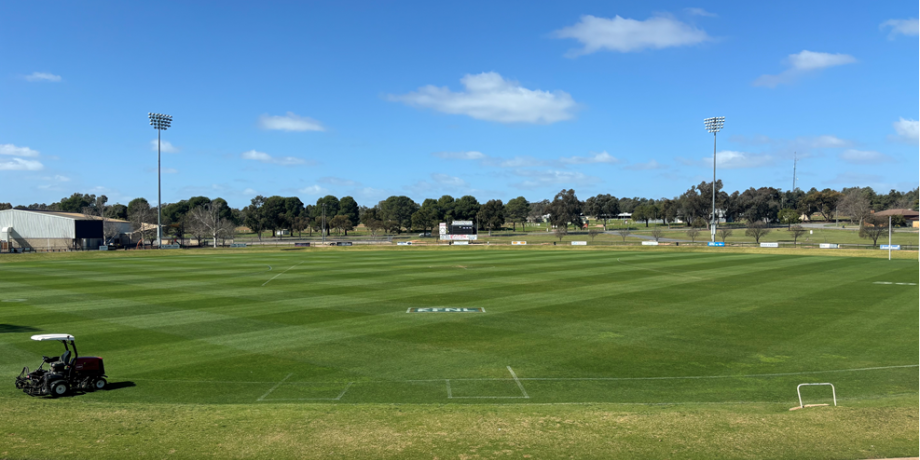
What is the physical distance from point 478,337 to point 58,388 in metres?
14.4

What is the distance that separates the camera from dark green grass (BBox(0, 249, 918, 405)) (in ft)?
52.6

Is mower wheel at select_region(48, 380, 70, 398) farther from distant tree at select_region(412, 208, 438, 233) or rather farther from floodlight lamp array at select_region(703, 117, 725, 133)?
distant tree at select_region(412, 208, 438, 233)

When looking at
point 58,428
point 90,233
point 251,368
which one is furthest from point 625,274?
point 90,233

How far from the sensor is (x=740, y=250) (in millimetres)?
80250

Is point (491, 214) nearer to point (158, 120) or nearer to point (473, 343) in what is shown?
point (158, 120)

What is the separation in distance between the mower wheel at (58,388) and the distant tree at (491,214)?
177 meters

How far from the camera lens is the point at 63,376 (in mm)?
15023

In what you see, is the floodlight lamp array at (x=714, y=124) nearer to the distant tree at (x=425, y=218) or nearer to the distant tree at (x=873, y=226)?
the distant tree at (x=873, y=226)

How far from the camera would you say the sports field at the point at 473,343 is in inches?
588

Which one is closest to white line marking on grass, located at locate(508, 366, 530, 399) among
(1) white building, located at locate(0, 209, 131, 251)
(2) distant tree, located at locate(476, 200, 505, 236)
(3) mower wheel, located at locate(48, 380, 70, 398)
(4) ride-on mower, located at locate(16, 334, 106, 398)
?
(4) ride-on mower, located at locate(16, 334, 106, 398)

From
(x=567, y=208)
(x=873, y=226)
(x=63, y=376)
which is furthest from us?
(x=567, y=208)

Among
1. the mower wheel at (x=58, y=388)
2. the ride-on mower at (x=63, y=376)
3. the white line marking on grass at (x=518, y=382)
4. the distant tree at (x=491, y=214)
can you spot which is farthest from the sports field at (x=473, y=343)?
the distant tree at (x=491, y=214)

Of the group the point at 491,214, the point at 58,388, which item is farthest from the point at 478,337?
the point at 491,214

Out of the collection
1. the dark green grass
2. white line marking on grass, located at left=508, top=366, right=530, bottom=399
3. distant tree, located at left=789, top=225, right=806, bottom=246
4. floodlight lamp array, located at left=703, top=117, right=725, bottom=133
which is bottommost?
white line marking on grass, located at left=508, top=366, right=530, bottom=399
